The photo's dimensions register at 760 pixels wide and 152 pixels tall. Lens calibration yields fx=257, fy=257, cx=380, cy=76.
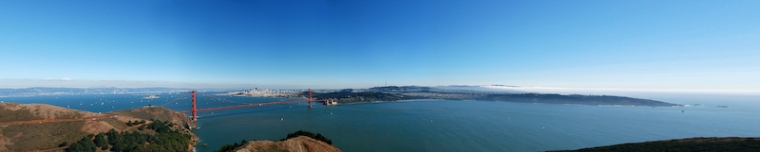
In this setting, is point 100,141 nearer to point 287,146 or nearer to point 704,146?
point 287,146

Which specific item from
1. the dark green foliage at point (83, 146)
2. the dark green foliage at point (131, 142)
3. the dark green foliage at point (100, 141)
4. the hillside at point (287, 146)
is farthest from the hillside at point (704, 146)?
the dark green foliage at point (100, 141)

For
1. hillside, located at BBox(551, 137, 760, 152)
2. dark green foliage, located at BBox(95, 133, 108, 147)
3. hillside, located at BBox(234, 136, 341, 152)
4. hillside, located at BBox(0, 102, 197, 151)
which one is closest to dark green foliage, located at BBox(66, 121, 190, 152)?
dark green foliage, located at BBox(95, 133, 108, 147)

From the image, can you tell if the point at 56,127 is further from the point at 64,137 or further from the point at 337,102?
the point at 337,102

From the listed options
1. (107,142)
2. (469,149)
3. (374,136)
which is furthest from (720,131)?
(107,142)

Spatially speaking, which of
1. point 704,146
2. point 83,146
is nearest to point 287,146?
point 83,146

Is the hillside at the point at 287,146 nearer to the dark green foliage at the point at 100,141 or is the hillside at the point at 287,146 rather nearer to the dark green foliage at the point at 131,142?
the dark green foliage at the point at 131,142

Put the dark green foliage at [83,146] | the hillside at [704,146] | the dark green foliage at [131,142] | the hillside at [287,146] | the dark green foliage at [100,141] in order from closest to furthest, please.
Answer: the hillside at [704,146] < the hillside at [287,146] < the dark green foliage at [83,146] < the dark green foliage at [131,142] < the dark green foliage at [100,141]

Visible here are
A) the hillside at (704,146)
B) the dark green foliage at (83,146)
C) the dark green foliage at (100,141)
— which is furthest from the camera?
the dark green foliage at (100,141)
